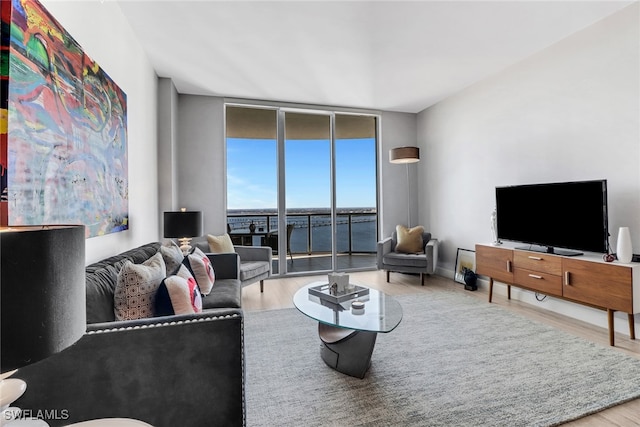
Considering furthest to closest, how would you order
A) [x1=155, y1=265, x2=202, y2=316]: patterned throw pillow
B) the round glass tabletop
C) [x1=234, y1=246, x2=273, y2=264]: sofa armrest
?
[x1=234, y1=246, x2=273, y2=264]: sofa armrest
the round glass tabletop
[x1=155, y1=265, x2=202, y2=316]: patterned throw pillow

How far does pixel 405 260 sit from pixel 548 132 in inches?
88.4

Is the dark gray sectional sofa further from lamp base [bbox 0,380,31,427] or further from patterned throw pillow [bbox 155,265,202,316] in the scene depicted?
lamp base [bbox 0,380,31,427]

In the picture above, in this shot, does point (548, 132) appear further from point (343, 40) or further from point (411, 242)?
point (343, 40)

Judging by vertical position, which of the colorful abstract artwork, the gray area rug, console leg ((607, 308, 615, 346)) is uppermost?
the colorful abstract artwork

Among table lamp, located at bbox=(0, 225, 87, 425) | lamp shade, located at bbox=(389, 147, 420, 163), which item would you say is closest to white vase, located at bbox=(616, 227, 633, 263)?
lamp shade, located at bbox=(389, 147, 420, 163)

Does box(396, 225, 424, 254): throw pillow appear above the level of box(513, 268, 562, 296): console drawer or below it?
above

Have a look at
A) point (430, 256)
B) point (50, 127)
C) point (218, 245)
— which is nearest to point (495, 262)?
point (430, 256)

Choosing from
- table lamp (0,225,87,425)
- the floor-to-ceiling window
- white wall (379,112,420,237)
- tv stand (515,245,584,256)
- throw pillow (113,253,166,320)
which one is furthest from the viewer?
white wall (379,112,420,237)

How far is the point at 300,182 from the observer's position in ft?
16.7

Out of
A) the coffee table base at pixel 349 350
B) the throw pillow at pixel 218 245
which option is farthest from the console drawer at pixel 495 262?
the throw pillow at pixel 218 245

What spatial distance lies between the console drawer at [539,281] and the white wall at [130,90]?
12.3 feet

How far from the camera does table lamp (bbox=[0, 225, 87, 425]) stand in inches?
21.8

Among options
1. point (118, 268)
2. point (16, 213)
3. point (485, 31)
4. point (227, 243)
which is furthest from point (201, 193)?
point (485, 31)

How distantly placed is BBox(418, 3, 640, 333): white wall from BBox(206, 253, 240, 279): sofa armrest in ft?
10.7
